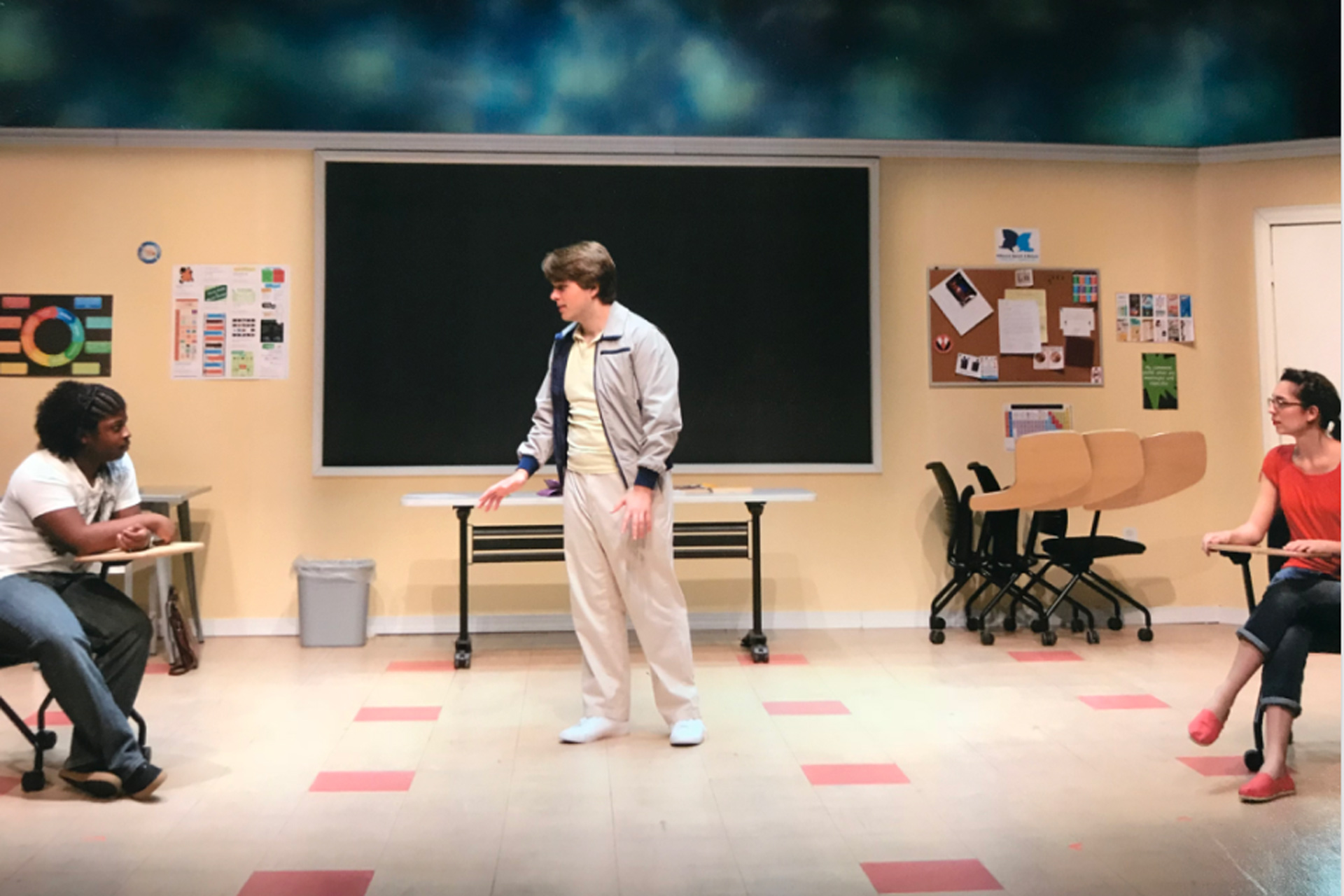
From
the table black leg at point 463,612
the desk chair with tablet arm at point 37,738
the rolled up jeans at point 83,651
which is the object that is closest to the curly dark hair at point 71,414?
the rolled up jeans at point 83,651

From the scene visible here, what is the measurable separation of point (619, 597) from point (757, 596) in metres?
1.52

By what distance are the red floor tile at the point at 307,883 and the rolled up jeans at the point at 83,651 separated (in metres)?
0.70

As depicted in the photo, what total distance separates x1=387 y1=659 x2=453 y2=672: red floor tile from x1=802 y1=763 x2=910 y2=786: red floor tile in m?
1.95

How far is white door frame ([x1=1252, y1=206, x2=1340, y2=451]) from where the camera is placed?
17.1 ft

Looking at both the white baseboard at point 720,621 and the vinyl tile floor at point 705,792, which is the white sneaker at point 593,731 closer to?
the vinyl tile floor at point 705,792

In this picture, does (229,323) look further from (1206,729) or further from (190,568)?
(1206,729)

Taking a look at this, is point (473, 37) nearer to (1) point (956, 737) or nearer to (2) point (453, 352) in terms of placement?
(1) point (956, 737)

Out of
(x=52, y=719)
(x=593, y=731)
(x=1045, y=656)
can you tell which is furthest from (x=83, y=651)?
(x=1045, y=656)

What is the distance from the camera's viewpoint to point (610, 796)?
2.66 metres

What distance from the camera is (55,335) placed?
4.96 metres

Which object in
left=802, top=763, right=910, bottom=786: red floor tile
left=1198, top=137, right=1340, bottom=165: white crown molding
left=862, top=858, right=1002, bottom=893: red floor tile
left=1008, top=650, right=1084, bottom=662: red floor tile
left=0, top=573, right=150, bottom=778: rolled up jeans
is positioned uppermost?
left=1198, top=137, right=1340, bottom=165: white crown molding

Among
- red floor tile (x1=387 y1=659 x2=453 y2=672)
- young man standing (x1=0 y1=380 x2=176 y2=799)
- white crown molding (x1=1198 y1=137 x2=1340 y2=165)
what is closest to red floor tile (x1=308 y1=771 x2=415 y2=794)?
young man standing (x1=0 y1=380 x2=176 y2=799)

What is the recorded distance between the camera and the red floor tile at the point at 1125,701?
11.8 ft

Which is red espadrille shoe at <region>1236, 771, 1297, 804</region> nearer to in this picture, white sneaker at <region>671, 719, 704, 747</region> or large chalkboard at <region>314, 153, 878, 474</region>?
white sneaker at <region>671, 719, 704, 747</region>
